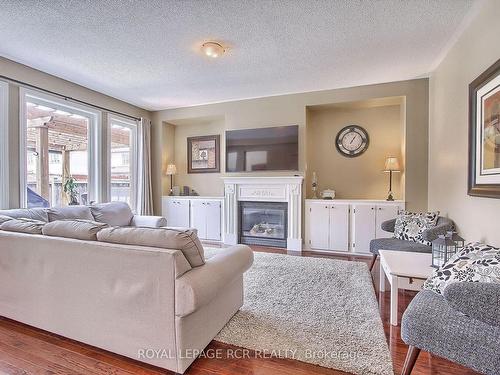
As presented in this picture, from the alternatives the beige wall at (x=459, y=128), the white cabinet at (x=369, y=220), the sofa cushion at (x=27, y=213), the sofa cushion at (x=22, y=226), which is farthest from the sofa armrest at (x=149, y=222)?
the beige wall at (x=459, y=128)

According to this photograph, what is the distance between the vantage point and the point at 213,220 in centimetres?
482

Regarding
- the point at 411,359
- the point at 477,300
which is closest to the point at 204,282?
the point at 411,359

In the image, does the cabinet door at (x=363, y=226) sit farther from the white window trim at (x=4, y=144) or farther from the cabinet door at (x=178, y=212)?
the white window trim at (x=4, y=144)

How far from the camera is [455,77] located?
268cm

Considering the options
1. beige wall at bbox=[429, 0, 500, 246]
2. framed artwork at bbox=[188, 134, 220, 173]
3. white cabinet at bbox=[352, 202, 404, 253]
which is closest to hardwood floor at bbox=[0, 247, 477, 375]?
beige wall at bbox=[429, 0, 500, 246]

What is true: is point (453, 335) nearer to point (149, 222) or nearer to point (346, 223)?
point (346, 223)

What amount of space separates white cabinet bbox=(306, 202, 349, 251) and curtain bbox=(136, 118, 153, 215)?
10.1ft

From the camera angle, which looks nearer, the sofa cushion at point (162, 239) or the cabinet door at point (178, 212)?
the sofa cushion at point (162, 239)

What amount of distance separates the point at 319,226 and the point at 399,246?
148 cm

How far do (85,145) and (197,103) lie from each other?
204 cm

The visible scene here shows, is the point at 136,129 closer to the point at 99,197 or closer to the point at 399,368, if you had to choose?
the point at 99,197

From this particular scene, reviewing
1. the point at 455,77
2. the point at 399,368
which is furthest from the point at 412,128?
the point at 399,368

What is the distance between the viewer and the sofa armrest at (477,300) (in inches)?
43.3

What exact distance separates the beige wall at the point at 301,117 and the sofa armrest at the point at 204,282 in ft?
9.39
